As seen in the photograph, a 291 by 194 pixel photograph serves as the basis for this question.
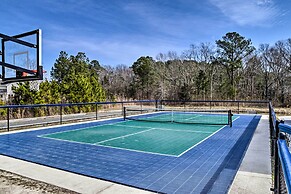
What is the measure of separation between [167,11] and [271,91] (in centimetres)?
1744

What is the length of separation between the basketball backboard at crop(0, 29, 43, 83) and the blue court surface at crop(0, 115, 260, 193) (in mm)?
1623

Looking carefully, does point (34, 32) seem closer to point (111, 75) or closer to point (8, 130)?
point (8, 130)

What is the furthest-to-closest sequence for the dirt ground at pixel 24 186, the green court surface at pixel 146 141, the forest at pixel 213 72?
1. the forest at pixel 213 72
2. the green court surface at pixel 146 141
3. the dirt ground at pixel 24 186

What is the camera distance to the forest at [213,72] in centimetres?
2558

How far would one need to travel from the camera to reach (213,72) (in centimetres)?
2795

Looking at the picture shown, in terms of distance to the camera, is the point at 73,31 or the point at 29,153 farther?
the point at 73,31

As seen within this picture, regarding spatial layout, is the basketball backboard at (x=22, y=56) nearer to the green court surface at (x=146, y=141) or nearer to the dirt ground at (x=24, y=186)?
the dirt ground at (x=24, y=186)

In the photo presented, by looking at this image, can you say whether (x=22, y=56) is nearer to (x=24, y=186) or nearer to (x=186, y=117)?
(x=24, y=186)

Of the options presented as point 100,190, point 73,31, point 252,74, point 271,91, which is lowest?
point 100,190

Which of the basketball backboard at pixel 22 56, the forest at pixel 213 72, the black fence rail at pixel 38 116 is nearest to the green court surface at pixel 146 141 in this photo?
the black fence rail at pixel 38 116

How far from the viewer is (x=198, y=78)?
26547mm

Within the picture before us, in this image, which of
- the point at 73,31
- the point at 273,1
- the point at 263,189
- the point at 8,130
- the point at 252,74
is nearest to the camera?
the point at 263,189

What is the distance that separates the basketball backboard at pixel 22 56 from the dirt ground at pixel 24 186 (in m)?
2.02

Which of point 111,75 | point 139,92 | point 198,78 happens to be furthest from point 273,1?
point 111,75
